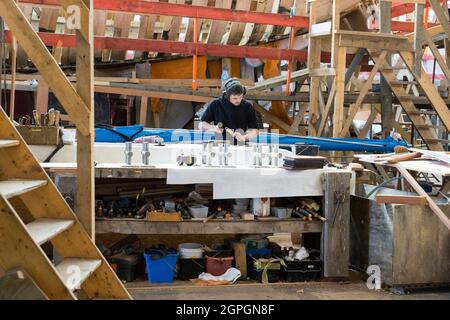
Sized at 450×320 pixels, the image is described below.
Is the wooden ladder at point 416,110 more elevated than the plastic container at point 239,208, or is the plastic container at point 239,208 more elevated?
the wooden ladder at point 416,110

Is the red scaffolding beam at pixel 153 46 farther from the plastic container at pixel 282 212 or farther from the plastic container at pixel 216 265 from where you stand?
the plastic container at pixel 216 265

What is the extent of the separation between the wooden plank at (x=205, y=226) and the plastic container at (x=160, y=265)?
0.28 metres

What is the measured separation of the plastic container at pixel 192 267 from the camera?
20.2 ft

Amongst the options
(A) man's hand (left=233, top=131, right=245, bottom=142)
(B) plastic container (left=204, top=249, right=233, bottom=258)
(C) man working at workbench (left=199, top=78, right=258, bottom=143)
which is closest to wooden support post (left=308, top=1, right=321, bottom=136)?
(C) man working at workbench (left=199, top=78, right=258, bottom=143)

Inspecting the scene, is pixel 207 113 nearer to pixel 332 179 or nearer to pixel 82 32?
pixel 332 179

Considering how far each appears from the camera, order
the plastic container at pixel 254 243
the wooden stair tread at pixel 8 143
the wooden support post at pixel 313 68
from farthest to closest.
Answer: the wooden support post at pixel 313 68
the plastic container at pixel 254 243
the wooden stair tread at pixel 8 143

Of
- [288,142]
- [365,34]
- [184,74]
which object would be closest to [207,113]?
[288,142]

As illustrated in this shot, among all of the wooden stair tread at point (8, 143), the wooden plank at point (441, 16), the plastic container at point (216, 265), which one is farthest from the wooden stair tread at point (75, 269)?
the wooden plank at point (441, 16)

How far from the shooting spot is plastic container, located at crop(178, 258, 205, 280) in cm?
616

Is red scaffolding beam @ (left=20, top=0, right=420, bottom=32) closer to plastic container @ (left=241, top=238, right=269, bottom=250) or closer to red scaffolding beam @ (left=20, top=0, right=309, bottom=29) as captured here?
red scaffolding beam @ (left=20, top=0, right=309, bottom=29)

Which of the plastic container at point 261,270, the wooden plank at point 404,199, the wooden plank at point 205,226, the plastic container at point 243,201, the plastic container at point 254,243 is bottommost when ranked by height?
the plastic container at point 261,270

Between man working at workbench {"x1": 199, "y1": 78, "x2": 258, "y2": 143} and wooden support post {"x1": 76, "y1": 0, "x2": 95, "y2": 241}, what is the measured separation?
9.65 feet

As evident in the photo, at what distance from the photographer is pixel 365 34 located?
891cm

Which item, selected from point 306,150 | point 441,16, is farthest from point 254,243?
point 441,16
